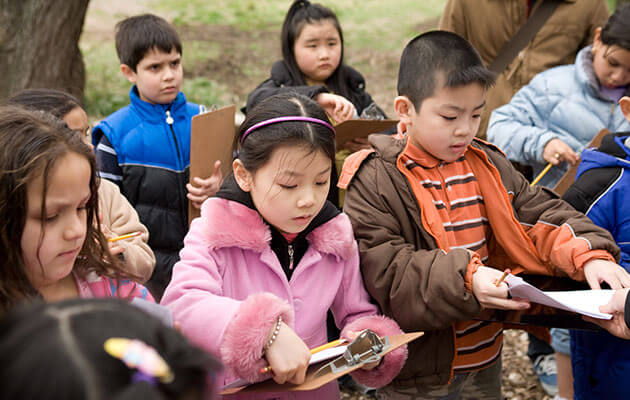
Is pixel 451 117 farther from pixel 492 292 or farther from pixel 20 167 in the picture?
pixel 20 167

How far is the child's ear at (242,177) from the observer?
2033 millimetres

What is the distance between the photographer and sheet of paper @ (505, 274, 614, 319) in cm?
186

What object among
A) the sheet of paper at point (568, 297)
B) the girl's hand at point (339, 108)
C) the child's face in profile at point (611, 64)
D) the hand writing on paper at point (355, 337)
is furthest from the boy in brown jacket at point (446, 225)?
the child's face in profile at point (611, 64)

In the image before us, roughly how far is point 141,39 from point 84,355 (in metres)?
2.82

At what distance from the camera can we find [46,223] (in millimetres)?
1560

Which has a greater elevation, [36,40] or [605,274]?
[36,40]

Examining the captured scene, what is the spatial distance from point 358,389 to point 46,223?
94.6 inches

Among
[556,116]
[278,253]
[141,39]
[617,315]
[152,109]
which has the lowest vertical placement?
[617,315]

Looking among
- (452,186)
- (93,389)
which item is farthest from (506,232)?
(93,389)

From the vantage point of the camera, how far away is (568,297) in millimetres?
1975

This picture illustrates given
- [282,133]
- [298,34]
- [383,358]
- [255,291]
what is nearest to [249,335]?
[255,291]

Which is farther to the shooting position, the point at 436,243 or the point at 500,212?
the point at 500,212

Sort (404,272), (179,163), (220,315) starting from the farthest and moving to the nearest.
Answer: (179,163)
(404,272)
(220,315)

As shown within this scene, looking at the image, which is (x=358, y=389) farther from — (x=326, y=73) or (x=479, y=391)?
(x=326, y=73)
